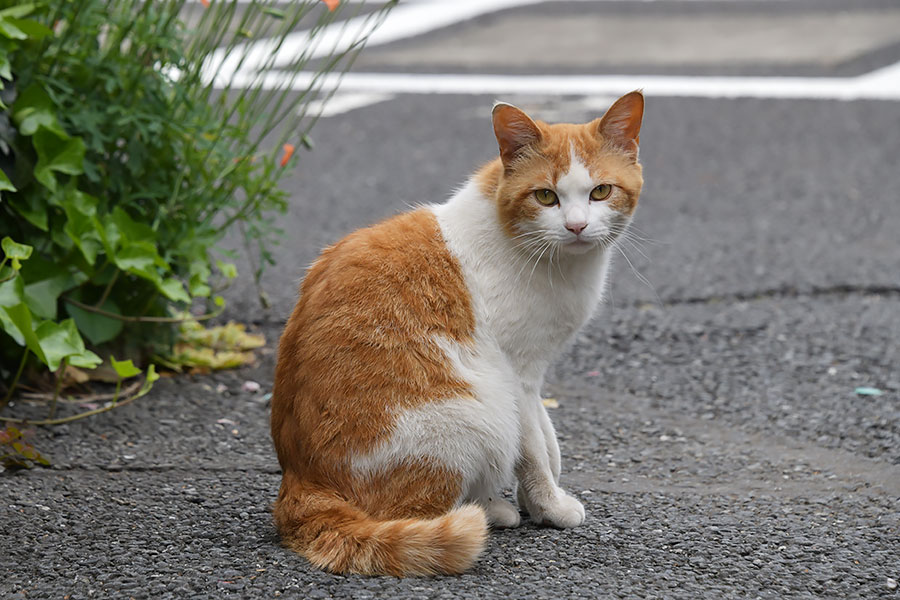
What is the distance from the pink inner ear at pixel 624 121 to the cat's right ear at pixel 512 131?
207 millimetres

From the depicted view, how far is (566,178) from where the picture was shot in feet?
9.55

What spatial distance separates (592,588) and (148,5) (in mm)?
2441

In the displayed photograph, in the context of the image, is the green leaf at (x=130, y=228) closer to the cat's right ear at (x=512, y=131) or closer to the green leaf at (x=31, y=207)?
the green leaf at (x=31, y=207)

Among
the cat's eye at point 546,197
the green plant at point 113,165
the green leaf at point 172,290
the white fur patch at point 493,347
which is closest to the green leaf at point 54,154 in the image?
the green plant at point 113,165

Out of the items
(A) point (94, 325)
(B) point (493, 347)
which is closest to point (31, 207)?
(A) point (94, 325)

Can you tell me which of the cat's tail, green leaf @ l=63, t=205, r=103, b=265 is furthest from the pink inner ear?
green leaf @ l=63, t=205, r=103, b=265

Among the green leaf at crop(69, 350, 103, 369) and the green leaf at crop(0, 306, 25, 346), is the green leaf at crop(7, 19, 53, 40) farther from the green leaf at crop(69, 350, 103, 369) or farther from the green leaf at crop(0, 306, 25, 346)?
the green leaf at crop(69, 350, 103, 369)

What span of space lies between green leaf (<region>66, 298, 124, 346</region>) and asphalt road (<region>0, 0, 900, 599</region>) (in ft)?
0.92

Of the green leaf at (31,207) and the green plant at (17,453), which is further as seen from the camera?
Answer: the green leaf at (31,207)

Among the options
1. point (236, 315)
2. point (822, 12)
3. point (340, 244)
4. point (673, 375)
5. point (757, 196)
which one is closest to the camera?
point (340, 244)

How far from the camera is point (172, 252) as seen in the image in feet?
12.9

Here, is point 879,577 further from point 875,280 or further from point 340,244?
point 875,280

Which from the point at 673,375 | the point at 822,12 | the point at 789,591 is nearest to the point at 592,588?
the point at 789,591

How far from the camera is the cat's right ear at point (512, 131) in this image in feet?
9.58
